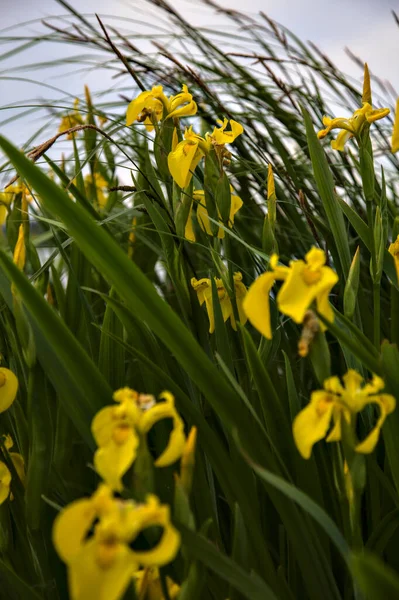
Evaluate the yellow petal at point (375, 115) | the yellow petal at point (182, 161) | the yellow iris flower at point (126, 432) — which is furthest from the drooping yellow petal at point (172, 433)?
the yellow petal at point (375, 115)

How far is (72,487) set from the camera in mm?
644

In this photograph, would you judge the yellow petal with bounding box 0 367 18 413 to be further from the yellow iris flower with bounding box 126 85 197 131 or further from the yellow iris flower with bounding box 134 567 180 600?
the yellow iris flower with bounding box 126 85 197 131

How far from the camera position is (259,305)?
1.34 ft

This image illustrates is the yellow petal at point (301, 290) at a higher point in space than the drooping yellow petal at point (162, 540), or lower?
higher

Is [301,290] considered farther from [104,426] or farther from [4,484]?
[4,484]

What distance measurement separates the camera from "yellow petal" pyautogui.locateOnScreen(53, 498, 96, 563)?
30 cm

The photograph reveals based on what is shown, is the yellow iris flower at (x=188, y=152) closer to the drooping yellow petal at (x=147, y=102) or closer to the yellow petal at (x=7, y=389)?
the drooping yellow petal at (x=147, y=102)

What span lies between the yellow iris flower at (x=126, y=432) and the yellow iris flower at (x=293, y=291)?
77 millimetres

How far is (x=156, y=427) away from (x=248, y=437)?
163mm

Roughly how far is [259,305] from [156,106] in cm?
42

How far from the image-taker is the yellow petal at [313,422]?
0.40 m

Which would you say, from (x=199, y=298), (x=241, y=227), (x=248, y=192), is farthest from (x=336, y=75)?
(x=199, y=298)

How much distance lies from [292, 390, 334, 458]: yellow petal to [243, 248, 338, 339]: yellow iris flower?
2.1 inches

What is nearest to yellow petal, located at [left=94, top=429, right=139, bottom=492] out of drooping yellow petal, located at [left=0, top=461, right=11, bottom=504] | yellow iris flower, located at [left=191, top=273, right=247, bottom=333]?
drooping yellow petal, located at [left=0, top=461, right=11, bottom=504]
